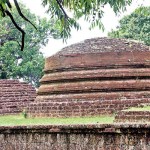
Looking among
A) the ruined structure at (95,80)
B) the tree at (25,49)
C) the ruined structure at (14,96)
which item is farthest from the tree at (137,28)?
the ruined structure at (95,80)

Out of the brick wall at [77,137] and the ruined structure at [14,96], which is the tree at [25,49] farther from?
the brick wall at [77,137]

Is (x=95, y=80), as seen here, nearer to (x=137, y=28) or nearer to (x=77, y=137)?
(x=77, y=137)

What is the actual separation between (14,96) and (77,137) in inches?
370

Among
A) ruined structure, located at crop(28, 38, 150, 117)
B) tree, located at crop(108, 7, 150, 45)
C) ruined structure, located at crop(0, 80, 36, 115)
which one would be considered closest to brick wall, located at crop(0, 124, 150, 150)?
ruined structure, located at crop(28, 38, 150, 117)

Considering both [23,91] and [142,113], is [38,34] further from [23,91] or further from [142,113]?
[142,113]

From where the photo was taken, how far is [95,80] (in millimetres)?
12820

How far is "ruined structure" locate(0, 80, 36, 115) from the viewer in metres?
16.1

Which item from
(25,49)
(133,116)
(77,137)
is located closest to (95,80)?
(133,116)

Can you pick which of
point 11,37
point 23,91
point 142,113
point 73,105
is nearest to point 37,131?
point 142,113

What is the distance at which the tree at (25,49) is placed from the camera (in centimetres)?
2725

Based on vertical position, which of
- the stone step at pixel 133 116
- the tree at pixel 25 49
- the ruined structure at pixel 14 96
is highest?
the tree at pixel 25 49

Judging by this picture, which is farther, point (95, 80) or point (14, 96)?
point (14, 96)

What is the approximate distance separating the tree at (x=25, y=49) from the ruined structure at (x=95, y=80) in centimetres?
1352

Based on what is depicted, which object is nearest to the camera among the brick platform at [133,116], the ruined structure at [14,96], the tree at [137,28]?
the brick platform at [133,116]
